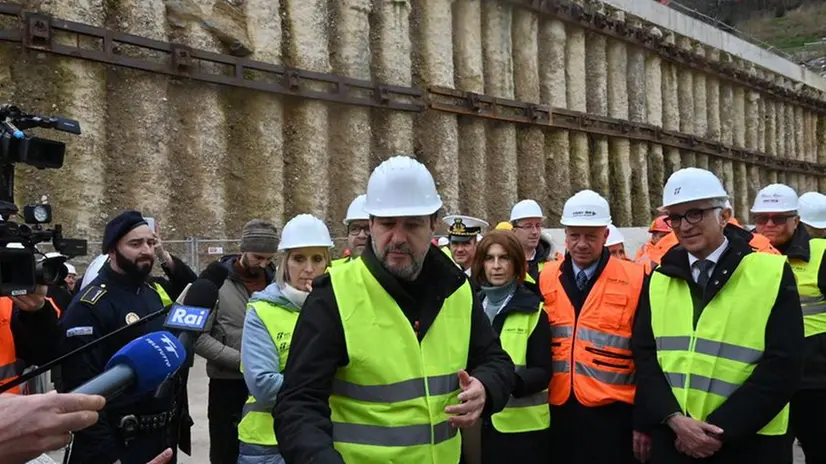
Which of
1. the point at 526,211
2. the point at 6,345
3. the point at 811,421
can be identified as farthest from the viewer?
the point at 526,211

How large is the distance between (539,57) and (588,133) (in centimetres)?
271

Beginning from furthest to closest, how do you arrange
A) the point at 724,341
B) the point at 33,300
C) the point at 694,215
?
1. the point at 694,215
2. the point at 724,341
3. the point at 33,300

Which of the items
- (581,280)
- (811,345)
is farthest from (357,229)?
(811,345)

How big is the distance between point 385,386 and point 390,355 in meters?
0.11

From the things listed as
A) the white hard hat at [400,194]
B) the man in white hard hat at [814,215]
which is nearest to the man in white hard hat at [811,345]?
the man in white hard hat at [814,215]

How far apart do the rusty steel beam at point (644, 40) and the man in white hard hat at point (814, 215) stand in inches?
505

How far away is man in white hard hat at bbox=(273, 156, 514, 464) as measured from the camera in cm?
227

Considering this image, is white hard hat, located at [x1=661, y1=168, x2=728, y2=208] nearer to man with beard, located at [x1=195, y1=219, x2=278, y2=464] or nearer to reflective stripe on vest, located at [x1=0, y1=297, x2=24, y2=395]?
man with beard, located at [x1=195, y1=219, x2=278, y2=464]

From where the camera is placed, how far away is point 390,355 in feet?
7.63

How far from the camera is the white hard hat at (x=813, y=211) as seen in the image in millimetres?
5586

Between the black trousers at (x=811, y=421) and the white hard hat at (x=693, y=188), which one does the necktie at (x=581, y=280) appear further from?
the black trousers at (x=811, y=421)

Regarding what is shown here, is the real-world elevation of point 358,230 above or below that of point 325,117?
below

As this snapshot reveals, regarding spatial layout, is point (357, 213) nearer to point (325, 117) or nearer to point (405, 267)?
point (405, 267)

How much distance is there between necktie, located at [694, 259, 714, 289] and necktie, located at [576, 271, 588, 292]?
0.67m
